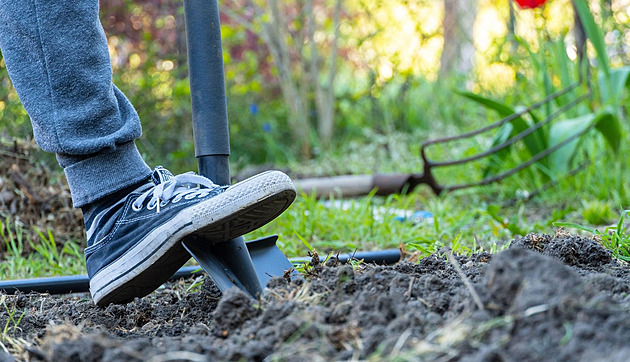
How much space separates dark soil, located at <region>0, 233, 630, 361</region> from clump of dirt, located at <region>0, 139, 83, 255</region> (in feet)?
4.01

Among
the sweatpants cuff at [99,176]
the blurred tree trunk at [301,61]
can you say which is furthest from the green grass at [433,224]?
the blurred tree trunk at [301,61]

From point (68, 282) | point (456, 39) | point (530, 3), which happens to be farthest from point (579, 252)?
point (456, 39)

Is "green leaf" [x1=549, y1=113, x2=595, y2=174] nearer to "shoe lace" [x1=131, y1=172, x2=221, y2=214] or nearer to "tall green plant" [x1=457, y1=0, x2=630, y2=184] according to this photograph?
"tall green plant" [x1=457, y1=0, x2=630, y2=184]

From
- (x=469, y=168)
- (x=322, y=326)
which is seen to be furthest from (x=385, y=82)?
(x=322, y=326)

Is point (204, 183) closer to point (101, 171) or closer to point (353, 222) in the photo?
point (101, 171)

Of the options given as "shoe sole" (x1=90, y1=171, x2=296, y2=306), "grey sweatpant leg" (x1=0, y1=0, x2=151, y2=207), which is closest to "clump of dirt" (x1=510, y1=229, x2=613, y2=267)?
"shoe sole" (x1=90, y1=171, x2=296, y2=306)

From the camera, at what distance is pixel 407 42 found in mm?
5879

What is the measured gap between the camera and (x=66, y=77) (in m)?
1.37

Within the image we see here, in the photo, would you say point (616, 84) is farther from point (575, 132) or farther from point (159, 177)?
point (159, 177)

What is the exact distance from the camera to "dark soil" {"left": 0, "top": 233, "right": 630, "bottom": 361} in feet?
2.61

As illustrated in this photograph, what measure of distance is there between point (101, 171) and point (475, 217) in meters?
1.90

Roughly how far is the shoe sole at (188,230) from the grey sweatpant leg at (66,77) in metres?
0.22

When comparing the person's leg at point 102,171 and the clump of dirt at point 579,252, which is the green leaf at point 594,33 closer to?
the clump of dirt at point 579,252

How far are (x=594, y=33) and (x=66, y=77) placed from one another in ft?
8.21
